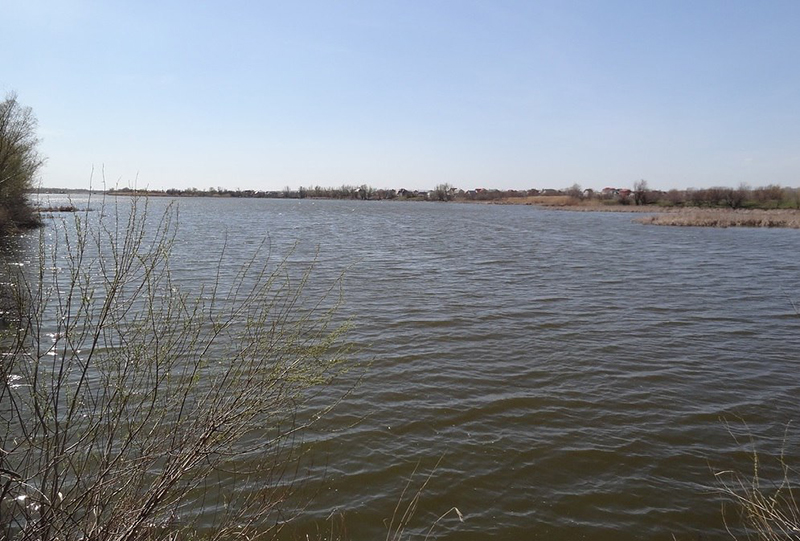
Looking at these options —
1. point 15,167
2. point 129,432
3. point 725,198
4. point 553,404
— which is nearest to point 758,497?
point 553,404

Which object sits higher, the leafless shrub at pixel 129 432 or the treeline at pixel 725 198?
the treeline at pixel 725 198

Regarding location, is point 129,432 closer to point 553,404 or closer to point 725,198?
point 553,404

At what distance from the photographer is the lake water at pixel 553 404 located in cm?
577

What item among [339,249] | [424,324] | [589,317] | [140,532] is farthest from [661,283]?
[140,532]

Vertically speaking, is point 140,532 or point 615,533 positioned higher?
point 140,532

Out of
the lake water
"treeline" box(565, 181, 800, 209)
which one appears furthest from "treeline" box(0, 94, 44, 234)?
"treeline" box(565, 181, 800, 209)

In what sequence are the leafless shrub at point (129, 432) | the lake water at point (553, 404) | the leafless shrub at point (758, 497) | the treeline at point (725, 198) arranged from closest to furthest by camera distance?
1. the leafless shrub at point (129, 432)
2. the leafless shrub at point (758, 497)
3. the lake water at point (553, 404)
4. the treeline at point (725, 198)

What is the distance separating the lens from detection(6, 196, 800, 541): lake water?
577cm

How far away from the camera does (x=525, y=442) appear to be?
7.14 meters

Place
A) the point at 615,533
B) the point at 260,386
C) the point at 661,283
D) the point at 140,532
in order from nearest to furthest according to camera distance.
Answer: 1. the point at 140,532
2. the point at 260,386
3. the point at 615,533
4. the point at 661,283

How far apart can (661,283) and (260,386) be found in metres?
19.8

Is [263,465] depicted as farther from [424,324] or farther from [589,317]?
[589,317]

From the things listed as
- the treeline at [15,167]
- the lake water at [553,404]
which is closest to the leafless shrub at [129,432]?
the lake water at [553,404]

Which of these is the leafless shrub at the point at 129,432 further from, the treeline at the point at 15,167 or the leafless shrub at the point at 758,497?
the treeline at the point at 15,167
